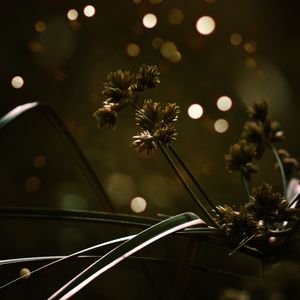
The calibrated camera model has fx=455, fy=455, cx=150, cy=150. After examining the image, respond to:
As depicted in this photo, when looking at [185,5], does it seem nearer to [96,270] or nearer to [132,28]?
[132,28]

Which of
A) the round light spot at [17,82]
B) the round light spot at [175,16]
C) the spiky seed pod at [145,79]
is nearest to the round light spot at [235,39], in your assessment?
the round light spot at [175,16]

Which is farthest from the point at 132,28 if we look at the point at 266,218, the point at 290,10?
the point at 266,218

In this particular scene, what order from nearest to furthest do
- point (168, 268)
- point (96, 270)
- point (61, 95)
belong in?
point (96, 270) < point (168, 268) < point (61, 95)

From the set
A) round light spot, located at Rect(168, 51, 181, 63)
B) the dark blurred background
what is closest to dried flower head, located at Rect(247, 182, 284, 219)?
the dark blurred background

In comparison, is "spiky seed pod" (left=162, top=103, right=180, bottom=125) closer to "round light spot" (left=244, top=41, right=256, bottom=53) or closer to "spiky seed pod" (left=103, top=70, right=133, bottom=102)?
"spiky seed pod" (left=103, top=70, right=133, bottom=102)

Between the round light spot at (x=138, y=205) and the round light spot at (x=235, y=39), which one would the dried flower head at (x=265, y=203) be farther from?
the round light spot at (x=235, y=39)

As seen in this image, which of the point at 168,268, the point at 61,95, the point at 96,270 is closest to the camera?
the point at 96,270
